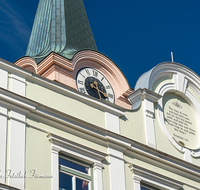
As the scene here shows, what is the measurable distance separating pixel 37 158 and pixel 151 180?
151 inches

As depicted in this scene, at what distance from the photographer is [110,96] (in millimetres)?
24359

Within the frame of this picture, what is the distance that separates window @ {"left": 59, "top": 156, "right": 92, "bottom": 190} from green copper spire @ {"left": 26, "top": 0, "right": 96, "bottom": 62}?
30.2 ft

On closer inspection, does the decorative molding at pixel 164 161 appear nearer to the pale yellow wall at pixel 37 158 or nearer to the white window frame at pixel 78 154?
the white window frame at pixel 78 154

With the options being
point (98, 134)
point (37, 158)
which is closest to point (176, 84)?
point (98, 134)

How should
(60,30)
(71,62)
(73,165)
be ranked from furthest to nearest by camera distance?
(60,30)
(71,62)
(73,165)

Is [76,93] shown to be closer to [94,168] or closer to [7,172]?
[94,168]

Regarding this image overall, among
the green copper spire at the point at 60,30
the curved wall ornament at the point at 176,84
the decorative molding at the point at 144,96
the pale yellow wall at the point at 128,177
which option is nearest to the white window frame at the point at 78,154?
the pale yellow wall at the point at 128,177

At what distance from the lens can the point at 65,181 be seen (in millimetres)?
15672

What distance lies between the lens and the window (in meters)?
15.6

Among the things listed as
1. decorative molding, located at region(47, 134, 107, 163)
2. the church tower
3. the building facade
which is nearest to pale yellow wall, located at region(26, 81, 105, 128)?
the building facade

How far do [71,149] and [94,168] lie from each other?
86cm

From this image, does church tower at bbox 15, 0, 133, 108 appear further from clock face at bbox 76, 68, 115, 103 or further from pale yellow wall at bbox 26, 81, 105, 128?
pale yellow wall at bbox 26, 81, 105, 128

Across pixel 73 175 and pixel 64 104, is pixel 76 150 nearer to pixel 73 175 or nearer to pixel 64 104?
pixel 73 175

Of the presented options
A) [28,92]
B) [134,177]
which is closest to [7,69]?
[28,92]
